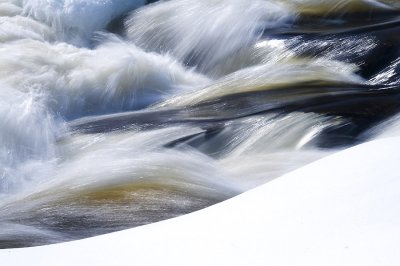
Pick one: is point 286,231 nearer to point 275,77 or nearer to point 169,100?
point 275,77

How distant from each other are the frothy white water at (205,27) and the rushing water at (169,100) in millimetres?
15

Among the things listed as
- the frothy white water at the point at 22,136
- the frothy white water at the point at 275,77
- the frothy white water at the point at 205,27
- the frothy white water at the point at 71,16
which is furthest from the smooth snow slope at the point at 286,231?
the frothy white water at the point at 71,16

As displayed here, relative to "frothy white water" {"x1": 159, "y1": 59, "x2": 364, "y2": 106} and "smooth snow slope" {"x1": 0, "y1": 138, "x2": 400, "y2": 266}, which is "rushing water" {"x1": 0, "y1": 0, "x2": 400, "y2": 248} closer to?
"frothy white water" {"x1": 159, "y1": 59, "x2": 364, "y2": 106}

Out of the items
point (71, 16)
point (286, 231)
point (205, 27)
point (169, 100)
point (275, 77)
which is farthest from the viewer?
point (71, 16)

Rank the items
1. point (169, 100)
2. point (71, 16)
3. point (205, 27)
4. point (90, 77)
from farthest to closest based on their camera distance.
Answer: point (71, 16) → point (205, 27) → point (90, 77) → point (169, 100)

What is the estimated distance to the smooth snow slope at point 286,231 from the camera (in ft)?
5.81

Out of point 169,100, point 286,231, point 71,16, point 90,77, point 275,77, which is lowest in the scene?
point 169,100

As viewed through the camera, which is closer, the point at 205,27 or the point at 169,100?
the point at 169,100

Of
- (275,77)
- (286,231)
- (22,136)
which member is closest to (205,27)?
(275,77)

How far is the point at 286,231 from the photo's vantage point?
6.26 feet

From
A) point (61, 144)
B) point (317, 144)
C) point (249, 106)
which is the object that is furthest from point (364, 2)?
point (61, 144)

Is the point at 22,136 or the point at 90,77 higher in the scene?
the point at 90,77

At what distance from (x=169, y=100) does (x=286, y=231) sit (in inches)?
135

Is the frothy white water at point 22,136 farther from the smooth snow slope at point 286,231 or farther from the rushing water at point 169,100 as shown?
the smooth snow slope at point 286,231
